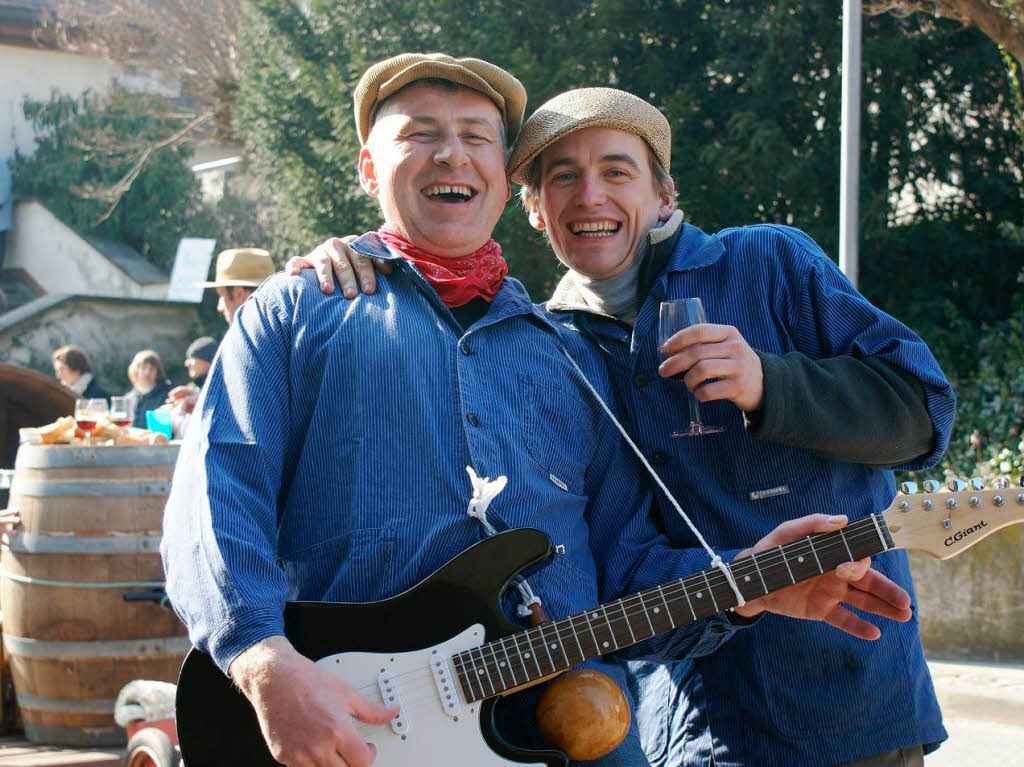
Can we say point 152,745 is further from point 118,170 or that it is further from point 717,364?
A: point 118,170

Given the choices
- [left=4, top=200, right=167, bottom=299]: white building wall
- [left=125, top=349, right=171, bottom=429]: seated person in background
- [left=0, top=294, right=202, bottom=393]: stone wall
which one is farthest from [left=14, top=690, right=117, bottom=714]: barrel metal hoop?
[left=4, top=200, right=167, bottom=299]: white building wall

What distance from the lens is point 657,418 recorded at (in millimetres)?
2980

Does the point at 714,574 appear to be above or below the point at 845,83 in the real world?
below

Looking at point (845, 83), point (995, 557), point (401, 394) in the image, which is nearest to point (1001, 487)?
point (401, 394)

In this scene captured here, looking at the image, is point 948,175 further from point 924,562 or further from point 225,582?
point 225,582

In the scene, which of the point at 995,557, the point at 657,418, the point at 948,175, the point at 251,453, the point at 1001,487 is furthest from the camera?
the point at 948,175

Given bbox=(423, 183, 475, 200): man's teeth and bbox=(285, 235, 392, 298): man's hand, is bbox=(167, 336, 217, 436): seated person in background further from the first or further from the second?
bbox=(423, 183, 475, 200): man's teeth

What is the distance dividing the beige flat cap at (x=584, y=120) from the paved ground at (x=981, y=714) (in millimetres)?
3686

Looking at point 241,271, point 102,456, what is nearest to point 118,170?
point 241,271

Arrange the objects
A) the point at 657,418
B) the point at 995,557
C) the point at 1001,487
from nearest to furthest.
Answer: the point at 1001,487 < the point at 657,418 < the point at 995,557

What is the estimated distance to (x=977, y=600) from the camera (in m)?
6.95

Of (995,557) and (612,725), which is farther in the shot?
(995,557)

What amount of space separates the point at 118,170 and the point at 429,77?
18.6m

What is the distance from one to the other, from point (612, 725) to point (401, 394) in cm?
83
